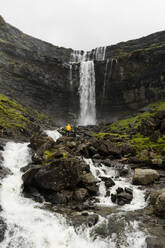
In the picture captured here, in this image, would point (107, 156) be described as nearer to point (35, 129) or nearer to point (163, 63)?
point (35, 129)

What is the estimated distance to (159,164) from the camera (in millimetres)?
28000

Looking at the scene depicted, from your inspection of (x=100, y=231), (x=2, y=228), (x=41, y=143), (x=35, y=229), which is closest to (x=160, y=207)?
(x=100, y=231)

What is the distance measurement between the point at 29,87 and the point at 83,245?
3103 inches

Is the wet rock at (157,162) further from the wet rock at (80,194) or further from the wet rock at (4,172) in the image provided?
the wet rock at (4,172)

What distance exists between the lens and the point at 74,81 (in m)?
91.7

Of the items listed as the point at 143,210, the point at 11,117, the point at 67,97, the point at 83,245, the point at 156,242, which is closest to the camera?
the point at 156,242

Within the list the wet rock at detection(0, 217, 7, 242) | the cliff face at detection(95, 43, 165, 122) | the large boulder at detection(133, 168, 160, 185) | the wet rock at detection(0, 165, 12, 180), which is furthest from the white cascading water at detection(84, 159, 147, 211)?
the cliff face at detection(95, 43, 165, 122)

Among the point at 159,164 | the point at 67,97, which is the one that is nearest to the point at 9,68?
the point at 67,97

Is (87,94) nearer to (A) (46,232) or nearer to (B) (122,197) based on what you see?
(B) (122,197)

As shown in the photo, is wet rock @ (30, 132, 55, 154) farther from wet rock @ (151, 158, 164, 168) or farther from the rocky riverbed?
wet rock @ (151, 158, 164, 168)

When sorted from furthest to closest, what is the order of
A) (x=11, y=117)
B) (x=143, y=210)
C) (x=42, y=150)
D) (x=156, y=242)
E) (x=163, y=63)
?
(x=163, y=63)
(x=11, y=117)
(x=42, y=150)
(x=143, y=210)
(x=156, y=242)

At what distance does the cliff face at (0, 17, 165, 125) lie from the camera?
81.1 metres

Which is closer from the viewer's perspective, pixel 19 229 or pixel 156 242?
pixel 156 242

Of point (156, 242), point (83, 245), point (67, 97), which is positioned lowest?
point (83, 245)
